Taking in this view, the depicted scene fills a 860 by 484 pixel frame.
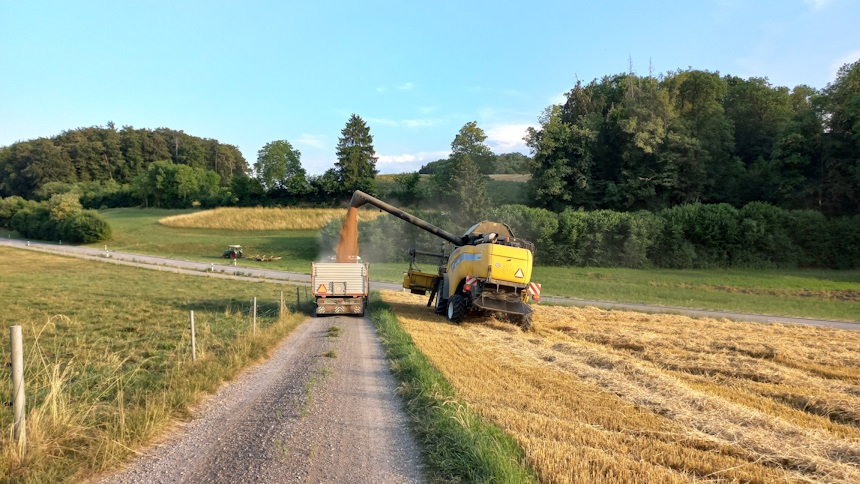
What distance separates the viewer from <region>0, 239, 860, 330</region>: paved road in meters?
22.2

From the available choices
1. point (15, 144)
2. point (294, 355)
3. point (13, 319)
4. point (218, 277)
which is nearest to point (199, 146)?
point (15, 144)

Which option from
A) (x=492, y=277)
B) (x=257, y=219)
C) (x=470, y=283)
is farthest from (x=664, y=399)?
(x=257, y=219)

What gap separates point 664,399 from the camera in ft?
24.2

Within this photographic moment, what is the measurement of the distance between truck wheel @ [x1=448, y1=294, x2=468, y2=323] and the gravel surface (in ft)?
24.3

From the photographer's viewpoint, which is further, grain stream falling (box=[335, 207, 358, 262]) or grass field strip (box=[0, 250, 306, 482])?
grain stream falling (box=[335, 207, 358, 262])

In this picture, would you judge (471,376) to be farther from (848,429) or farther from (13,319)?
(13,319)

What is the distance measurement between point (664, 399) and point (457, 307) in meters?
9.80

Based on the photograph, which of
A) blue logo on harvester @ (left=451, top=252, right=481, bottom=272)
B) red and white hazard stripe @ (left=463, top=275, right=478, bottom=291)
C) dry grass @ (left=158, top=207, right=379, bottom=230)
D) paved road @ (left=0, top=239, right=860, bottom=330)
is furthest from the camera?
dry grass @ (left=158, top=207, right=379, bottom=230)

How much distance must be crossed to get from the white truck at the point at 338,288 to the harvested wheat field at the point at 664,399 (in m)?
4.76

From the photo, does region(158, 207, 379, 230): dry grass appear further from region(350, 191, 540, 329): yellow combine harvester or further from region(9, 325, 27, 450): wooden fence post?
region(9, 325, 27, 450): wooden fence post

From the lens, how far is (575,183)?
58156mm

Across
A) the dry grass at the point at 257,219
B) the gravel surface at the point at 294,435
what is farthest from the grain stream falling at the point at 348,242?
the dry grass at the point at 257,219

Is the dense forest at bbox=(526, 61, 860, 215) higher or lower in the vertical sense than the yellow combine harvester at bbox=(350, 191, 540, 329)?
higher

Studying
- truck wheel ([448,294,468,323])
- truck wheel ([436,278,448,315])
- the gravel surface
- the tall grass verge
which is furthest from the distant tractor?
the tall grass verge
